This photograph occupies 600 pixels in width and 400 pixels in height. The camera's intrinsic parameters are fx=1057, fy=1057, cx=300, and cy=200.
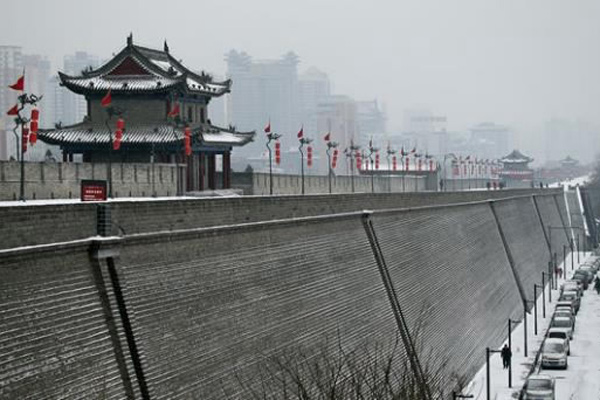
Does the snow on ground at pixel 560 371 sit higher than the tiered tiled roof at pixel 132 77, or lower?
lower

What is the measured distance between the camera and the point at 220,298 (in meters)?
17.4

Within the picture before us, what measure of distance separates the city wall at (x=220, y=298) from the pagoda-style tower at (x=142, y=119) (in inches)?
292

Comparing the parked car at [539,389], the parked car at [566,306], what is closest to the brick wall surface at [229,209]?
the parked car at [539,389]

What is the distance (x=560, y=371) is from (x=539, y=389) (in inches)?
220

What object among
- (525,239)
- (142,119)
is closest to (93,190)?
(142,119)

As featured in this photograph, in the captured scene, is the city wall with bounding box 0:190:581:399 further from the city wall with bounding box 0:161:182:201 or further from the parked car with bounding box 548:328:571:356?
the city wall with bounding box 0:161:182:201

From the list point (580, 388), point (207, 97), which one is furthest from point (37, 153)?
point (580, 388)

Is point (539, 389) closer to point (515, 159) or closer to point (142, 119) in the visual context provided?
point (142, 119)

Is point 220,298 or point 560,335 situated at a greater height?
point 220,298

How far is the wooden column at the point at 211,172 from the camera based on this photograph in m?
35.8

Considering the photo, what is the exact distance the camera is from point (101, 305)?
14.3 metres

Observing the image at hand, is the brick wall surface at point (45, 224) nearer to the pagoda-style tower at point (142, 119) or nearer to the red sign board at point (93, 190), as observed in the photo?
the red sign board at point (93, 190)

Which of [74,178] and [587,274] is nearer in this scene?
[74,178]

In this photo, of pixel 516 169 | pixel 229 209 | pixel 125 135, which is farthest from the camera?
pixel 516 169
